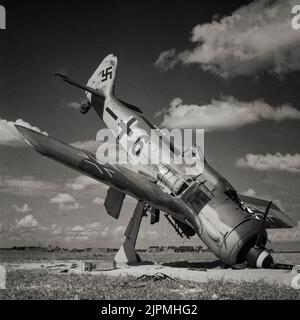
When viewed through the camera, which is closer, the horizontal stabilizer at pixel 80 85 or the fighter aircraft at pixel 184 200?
the fighter aircraft at pixel 184 200

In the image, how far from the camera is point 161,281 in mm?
12336

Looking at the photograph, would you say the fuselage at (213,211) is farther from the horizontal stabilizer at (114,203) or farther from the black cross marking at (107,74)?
the black cross marking at (107,74)

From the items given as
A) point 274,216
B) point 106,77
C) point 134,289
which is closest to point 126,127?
point 106,77

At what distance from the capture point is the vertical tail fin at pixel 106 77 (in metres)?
22.8

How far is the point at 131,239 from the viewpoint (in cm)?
1730

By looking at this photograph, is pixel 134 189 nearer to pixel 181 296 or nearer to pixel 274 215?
pixel 181 296

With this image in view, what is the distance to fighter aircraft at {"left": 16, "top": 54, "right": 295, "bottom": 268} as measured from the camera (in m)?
11.5

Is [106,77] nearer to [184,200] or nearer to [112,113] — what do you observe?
[112,113]

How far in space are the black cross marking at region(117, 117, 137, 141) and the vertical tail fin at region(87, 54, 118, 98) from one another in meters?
3.26

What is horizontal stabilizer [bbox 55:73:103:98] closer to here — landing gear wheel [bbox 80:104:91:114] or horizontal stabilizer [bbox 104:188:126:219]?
landing gear wheel [bbox 80:104:91:114]

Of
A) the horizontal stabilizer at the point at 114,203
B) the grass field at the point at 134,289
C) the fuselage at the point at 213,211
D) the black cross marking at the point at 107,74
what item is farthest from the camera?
the black cross marking at the point at 107,74

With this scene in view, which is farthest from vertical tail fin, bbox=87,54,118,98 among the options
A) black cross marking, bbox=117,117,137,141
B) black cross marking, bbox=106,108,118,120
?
black cross marking, bbox=117,117,137,141

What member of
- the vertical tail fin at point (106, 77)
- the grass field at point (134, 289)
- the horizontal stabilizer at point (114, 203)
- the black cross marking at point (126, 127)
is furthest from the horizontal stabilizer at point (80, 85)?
the grass field at point (134, 289)

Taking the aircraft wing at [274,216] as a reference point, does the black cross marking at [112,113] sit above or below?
above
